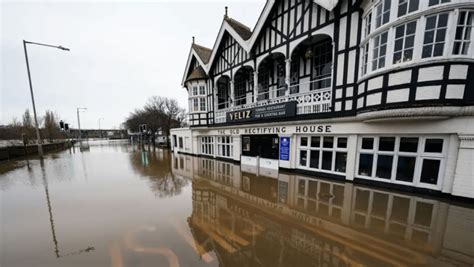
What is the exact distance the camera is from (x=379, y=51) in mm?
6426

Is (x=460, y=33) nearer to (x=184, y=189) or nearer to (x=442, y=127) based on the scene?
(x=442, y=127)

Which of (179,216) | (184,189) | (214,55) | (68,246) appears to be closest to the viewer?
(68,246)

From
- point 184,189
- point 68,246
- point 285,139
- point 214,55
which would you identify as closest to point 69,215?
point 68,246

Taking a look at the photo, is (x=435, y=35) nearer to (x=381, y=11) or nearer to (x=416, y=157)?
(x=381, y=11)

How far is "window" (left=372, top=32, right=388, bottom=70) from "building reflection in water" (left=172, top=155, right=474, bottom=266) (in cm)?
484

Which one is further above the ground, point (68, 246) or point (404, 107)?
point (404, 107)

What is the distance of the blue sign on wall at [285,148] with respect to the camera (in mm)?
9891

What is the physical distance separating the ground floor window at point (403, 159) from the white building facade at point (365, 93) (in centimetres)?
3

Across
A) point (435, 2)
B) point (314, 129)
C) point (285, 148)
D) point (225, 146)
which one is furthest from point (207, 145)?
point (435, 2)

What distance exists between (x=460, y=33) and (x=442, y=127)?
289 centimetres

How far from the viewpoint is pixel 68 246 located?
3.77m

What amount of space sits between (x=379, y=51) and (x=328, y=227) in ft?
21.3

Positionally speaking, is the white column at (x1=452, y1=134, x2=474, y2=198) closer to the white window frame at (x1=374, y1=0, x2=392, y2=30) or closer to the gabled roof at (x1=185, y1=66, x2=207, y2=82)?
the white window frame at (x1=374, y1=0, x2=392, y2=30)

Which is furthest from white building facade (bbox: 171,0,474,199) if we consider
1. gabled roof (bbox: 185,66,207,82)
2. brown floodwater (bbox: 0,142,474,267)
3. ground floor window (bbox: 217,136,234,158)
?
gabled roof (bbox: 185,66,207,82)
